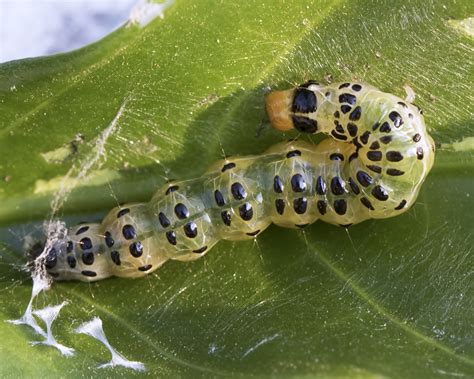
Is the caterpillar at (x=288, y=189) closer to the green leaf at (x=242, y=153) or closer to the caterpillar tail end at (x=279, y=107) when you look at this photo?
the caterpillar tail end at (x=279, y=107)

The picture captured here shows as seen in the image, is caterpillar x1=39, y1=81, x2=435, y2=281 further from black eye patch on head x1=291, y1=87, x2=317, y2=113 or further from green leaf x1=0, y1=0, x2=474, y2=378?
green leaf x1=0, y1=0, x2=474, y2=378

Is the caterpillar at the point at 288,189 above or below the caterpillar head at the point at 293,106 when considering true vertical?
below

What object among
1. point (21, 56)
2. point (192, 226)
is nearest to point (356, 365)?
point (192, 226)

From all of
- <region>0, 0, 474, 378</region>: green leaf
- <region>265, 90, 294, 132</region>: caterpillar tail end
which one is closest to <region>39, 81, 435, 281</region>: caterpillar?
<region>265, 90, 294, 132</region>: caterpillar tail end

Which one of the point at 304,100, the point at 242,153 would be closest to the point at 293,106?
the point at 304,100

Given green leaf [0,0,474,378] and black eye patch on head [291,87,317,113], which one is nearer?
green leaf [0,0,474,378]

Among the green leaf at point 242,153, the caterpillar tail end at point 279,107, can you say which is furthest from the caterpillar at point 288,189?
the green leaf at point 242,153

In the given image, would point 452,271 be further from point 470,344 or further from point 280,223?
point 280,223

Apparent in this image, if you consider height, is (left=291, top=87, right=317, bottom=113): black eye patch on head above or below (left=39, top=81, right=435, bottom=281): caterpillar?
above
